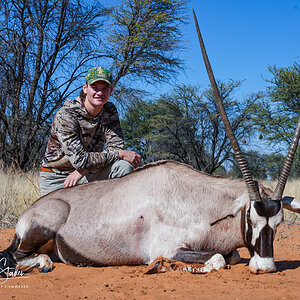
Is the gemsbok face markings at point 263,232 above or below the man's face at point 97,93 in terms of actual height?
below

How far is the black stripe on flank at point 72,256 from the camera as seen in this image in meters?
3.93

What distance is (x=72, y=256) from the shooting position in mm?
3965

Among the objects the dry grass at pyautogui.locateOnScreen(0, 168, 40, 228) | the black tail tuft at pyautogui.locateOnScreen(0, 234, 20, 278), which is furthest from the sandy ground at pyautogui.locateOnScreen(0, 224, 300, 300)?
the dry grass at pyautogui.locateOnScreen(0, 168, 40, 228)

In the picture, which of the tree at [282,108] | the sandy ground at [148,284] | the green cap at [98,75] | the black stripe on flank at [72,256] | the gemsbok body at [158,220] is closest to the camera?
the sandy ground at [148,284]

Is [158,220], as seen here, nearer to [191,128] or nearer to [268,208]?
[268,208]

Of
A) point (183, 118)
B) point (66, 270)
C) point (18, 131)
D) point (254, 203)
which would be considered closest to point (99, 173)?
point (66, 270)

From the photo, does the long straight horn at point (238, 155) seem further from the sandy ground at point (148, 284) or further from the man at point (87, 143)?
the man at point (87, 143)

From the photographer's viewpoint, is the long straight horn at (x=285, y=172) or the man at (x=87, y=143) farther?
the man at (x=87, y=143)

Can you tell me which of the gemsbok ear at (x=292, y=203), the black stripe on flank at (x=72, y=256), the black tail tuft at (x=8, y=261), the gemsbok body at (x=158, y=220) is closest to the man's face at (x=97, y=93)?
the gemsbok body at (x=158, y=220)

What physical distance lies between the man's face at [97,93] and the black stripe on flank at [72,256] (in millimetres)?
1666

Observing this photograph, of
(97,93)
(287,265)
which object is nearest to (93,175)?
(97,93)

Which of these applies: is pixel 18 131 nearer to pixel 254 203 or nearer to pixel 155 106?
pixel 155 106

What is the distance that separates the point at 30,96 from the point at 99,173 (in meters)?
10.5

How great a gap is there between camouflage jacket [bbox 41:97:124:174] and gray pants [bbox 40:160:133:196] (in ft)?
0.33
